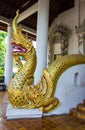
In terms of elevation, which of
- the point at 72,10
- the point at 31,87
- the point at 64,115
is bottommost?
the point at 64,115

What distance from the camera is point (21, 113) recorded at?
11.5 ft

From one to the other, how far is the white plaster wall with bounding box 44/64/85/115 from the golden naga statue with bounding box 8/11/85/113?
0.48ft

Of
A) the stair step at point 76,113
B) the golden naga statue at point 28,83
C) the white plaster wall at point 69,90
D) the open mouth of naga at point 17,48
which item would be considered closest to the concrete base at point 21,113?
the golden naga statue at point 28,83

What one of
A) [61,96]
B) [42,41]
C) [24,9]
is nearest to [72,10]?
[24,9]

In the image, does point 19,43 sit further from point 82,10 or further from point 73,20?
point 73,20

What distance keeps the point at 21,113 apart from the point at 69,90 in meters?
1.23

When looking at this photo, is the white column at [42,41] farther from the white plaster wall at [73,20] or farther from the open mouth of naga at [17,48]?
the white plaster wall at [73,20]

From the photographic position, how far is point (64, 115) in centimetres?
386

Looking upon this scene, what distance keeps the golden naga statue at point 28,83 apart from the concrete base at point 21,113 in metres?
0.08

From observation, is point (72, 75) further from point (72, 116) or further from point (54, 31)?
point (54, 31)

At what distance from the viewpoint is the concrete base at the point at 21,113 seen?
342 cm

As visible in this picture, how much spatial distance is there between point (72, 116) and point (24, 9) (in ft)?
22.1

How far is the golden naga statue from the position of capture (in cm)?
348

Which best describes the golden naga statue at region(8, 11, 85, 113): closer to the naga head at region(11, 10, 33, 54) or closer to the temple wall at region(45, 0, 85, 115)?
the naga head at region(11, 10, 33, 54)
